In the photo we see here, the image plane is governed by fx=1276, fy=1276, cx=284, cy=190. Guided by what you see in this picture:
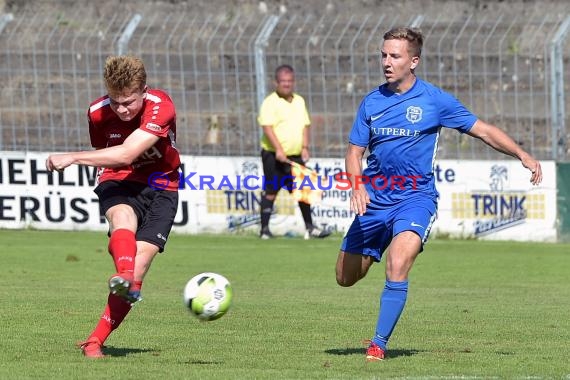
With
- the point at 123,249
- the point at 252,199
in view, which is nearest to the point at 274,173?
the point at 252,199

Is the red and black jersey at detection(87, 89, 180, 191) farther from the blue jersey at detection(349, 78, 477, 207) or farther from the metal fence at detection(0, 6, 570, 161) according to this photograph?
the metal fence at detection(0, 6, 570, 161)

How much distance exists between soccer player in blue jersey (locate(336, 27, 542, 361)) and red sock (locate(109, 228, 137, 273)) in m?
1.39

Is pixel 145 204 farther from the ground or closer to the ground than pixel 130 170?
closer to the ground

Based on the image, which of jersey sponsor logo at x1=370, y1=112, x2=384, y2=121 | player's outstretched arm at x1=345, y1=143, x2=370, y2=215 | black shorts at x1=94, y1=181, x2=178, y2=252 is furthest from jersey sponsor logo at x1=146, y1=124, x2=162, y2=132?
jersey sponsor logo at x1=370, y1=112, x2=384, y2=121

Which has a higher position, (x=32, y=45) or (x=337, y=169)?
(x=32, y=45)

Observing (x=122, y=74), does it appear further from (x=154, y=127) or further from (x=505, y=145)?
(x=505, y=145)

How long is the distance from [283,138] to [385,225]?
917 cm

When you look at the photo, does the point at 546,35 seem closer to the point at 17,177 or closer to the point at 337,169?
the point at 337,169

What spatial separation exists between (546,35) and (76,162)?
37.6ft

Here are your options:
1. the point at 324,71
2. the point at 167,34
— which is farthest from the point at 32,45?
the point at 324,71

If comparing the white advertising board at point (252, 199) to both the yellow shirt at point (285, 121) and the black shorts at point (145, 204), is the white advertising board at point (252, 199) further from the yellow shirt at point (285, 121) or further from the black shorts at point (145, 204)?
the black shorts at point (145, 204)

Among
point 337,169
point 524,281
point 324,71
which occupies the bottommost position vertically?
point 524,281

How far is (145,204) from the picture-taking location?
26.3 ft

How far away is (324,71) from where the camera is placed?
18.2 m
